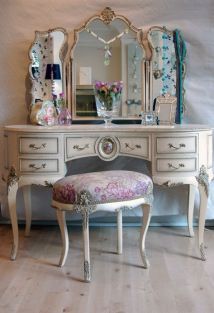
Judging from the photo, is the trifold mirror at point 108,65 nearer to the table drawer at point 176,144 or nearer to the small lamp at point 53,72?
the small lamp at point 53,72

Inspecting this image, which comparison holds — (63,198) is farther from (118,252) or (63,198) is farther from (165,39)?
(165,39)

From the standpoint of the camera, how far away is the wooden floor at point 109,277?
2.10 metres

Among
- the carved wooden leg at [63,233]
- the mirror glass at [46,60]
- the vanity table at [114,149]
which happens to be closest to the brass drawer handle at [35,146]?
the vanity table at [114,149]

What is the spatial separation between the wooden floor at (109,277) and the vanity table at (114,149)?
270 mm

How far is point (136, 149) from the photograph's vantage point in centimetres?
269

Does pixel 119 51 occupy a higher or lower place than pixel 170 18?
lower

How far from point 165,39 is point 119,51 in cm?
33

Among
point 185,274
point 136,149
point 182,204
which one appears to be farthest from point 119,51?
point 185,274

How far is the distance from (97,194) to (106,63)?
3.69ft

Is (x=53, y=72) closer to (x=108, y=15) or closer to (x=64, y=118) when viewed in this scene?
(x=64, y=118)

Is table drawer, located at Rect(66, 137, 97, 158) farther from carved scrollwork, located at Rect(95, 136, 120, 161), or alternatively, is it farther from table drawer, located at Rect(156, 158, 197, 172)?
table drawer, located at Rect(156, 158, 197, 172)

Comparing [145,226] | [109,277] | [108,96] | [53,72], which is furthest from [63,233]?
[53,72]

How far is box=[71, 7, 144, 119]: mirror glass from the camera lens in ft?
10.3

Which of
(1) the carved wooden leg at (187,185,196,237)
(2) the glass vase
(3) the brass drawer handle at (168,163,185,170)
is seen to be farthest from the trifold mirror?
(3) the brass drawer handle at (168,163,185,170)
